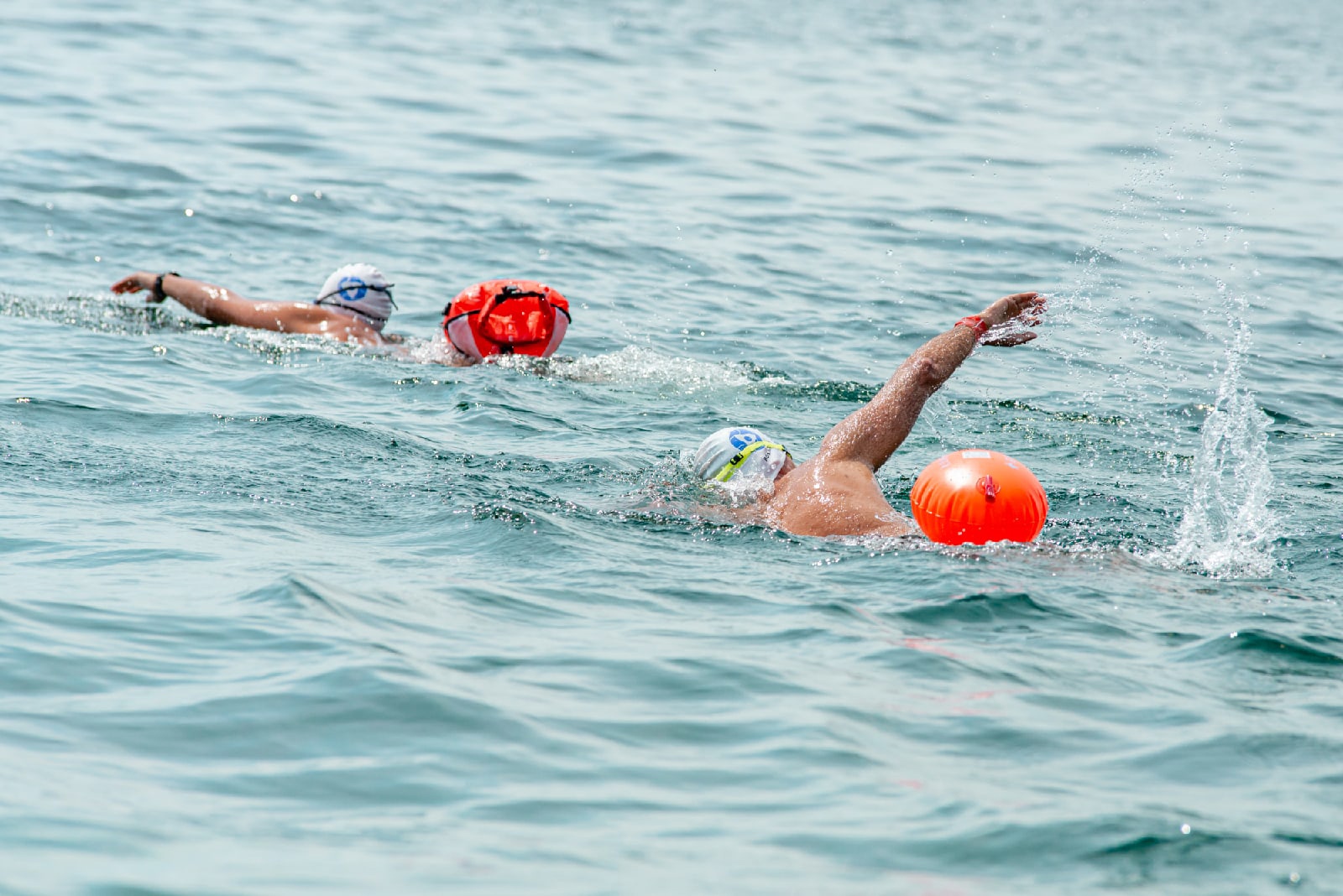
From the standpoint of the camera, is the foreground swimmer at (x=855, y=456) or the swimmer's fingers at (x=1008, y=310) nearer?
the foreground swimmer at (x=855, y=456)

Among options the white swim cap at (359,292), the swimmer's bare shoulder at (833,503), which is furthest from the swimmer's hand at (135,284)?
the swimmer's bare shoulder at (833,503)

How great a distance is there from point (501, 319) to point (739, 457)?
3760mm

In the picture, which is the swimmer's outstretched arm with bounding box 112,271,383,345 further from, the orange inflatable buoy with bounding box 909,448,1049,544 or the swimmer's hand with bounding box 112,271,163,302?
the orange inflatable buoy with bounding box 909,448,1049,544

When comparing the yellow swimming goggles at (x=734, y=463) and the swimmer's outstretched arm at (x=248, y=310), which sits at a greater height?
the swimmer's outstretched arm at (x=248, y=310)

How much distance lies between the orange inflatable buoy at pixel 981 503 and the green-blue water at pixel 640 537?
12cm

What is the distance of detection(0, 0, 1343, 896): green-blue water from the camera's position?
441cm

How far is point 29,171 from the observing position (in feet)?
55.1

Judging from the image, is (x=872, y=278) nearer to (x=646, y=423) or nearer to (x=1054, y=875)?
(x=646, y=423)

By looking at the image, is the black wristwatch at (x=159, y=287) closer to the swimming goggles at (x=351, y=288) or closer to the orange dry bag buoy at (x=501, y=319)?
the swimming goggles at (x=351, y=288)

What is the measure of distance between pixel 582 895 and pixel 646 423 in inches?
246

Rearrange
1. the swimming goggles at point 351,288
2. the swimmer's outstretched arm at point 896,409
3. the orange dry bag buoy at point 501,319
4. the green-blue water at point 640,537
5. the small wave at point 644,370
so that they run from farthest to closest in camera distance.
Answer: the swimming goggles at point 351,288 < the orange dry bag buoy at point 501,319 < the small wave at point 644,370 < the swimmer's outstretched arm at point 896,409 < the green-blue water at point 640,537

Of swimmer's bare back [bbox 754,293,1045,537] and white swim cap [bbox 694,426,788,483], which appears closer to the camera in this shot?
swimmer's bare back [bbox 754,293,1045,537]

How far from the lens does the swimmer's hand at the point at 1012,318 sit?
26.5 feet

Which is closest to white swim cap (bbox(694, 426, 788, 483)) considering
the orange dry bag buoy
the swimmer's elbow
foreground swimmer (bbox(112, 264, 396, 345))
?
the swimmer's elbow
